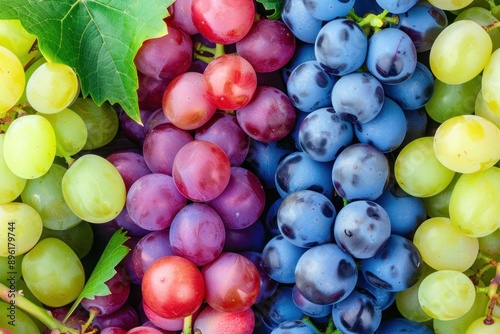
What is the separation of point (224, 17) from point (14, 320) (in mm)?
466

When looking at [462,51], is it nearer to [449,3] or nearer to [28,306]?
[449,3]

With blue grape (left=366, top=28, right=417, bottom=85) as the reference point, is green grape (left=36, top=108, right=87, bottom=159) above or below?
below

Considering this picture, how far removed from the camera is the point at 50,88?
80cm

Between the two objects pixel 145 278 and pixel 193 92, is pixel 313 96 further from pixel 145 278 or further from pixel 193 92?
pixel 145 278

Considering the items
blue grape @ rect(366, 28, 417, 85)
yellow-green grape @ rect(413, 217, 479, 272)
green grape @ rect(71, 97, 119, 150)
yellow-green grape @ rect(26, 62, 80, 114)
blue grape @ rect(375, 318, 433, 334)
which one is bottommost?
blue grape @ rect(375, 318, 433, 334)

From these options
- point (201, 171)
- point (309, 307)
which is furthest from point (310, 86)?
point (309, 307)

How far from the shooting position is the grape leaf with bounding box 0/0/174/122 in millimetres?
825

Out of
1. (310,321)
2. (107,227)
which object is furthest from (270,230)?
(107,227)

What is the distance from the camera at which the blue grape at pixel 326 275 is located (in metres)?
0.74

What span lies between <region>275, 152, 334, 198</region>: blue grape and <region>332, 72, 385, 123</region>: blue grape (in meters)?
0.08

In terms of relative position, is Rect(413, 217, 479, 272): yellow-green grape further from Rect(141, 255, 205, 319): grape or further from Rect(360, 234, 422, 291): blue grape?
Rect(141, 255, 205, 319): grape

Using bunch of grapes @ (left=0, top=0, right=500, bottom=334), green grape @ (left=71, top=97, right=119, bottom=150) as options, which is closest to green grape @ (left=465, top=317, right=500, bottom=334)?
bunch of grapes @ (left=0, top=0, right=500, bottom=334)

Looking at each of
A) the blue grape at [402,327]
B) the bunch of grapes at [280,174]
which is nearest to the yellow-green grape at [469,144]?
the bunch of grapes at [280,174]

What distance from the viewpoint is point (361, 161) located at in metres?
0.75
